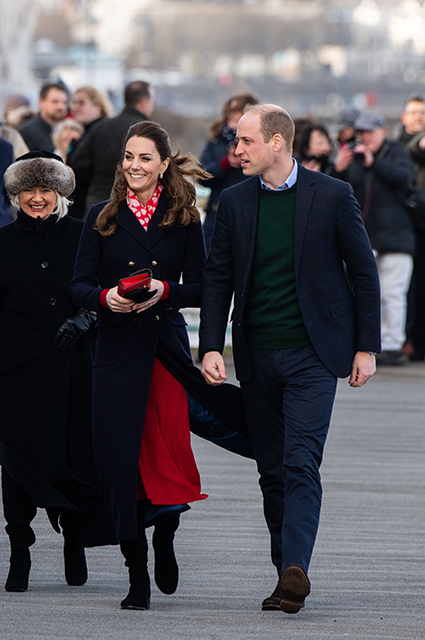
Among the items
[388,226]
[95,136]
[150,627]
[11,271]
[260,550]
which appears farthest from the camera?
[388,226]

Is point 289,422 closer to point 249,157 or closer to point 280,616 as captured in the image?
point 280,616

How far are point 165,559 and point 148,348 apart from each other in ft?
2.56

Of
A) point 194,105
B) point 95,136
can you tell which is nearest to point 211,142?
point 95,136

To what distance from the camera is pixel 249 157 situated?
4.77 metres

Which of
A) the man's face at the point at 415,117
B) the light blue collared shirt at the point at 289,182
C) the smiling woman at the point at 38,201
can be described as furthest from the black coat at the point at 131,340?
the man's face at the point at 415,117

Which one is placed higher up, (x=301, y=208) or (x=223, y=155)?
(x=301, y=208)

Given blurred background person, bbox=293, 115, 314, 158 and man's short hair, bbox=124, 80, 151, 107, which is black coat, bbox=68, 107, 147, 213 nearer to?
man's short hair, bbox=124, 80, 151, 107

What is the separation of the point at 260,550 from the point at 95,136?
505 centimetres

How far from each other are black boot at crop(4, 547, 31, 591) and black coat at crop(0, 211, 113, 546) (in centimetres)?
23

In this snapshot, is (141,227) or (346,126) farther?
(346,126)

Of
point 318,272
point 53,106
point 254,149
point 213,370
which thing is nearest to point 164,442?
point 213,370

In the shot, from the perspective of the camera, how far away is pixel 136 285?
454 centimetres

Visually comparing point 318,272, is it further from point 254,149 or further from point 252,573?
point 252,573

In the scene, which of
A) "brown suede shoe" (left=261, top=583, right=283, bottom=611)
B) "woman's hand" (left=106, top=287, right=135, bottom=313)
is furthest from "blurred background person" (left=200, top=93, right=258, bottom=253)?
"brown suede shoe" (left=261, top=583, right=283, bottom=611)
